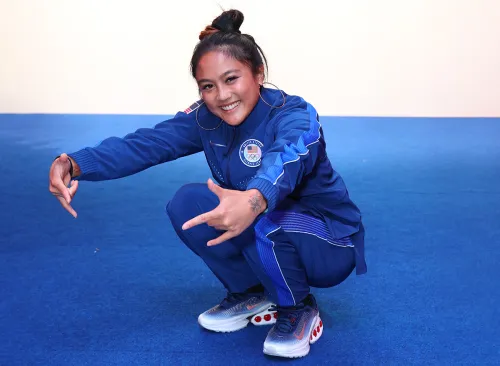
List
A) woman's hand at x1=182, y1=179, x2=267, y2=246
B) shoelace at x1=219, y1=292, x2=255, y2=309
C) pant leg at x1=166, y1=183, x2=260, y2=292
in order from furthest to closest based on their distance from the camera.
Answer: shoelace at x1=219, y1=292, x2=255, y2=309, pant leg at x1=166, y1=183, x2=260, y2=292, woman's hand at x1=182, y1=179, x2=267, y2=246

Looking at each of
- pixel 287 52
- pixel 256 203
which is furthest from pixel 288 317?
pixel 287 52

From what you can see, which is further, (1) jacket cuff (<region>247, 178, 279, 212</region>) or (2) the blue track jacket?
(2) the blue track jacket

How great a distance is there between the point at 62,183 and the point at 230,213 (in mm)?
548

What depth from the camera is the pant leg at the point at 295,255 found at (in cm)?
168

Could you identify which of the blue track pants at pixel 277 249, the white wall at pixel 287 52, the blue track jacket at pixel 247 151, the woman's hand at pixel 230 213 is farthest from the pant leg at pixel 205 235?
the white wall at pixel 287 52

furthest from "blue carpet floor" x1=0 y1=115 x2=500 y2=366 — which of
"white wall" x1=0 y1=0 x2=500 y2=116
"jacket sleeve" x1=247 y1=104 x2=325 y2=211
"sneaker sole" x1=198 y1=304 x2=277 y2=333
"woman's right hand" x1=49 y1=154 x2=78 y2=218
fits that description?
"white wall" x1=0 y1=0 x2=500 y2=116

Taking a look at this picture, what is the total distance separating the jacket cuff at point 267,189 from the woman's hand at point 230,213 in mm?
17

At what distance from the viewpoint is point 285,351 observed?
5.47 ft

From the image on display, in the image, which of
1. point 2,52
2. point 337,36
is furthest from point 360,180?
point 2,52

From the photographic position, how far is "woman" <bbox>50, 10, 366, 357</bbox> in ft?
5.59

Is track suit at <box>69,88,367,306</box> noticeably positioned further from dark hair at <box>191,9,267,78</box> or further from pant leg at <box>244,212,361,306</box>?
dark hair at <box>191,9,267,78</box>

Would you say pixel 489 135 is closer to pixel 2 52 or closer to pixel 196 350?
pixel 196 350

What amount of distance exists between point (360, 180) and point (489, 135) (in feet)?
6.99

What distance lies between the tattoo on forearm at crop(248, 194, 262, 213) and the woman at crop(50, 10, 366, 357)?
305 mm
